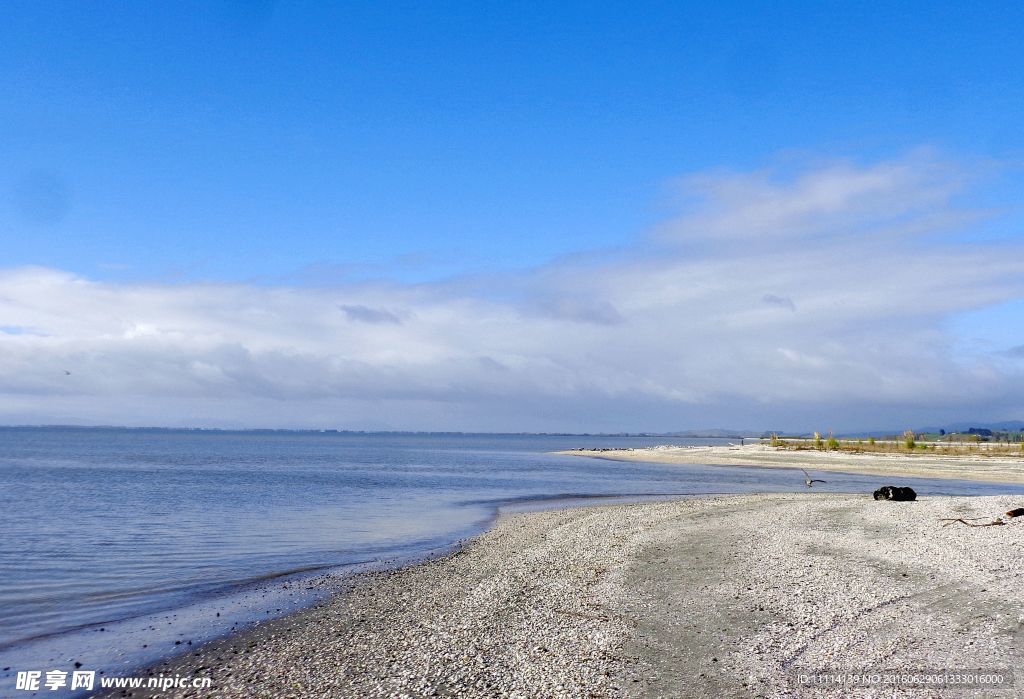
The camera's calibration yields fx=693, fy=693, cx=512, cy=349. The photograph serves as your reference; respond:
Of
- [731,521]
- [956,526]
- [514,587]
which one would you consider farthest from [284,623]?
[956,526]

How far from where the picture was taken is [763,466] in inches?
2977

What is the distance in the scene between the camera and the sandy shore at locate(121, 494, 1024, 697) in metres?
9.89

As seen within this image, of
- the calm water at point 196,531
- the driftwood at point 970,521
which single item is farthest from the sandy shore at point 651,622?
the calm water at point 196,531

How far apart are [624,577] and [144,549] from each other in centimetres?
1588

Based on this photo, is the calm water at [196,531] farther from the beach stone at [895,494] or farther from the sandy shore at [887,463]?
the beach stone at [895,494]

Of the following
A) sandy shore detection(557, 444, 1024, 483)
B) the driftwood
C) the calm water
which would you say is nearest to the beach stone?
the driftwood

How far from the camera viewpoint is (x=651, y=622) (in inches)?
492

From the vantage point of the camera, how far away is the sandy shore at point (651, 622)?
9.89m

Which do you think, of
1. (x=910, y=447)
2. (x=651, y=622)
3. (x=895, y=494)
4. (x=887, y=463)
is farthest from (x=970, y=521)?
(x=910, y=447)

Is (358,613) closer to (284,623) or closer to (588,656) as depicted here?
(284,623)

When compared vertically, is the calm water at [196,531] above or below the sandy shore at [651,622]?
below

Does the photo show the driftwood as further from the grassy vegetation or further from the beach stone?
the grassy vegetation

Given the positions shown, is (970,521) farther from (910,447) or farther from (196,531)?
(910,447)

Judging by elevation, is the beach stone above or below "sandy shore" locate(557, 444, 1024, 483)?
above
